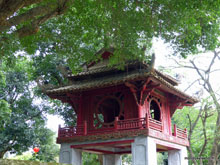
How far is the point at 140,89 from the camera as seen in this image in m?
11.2

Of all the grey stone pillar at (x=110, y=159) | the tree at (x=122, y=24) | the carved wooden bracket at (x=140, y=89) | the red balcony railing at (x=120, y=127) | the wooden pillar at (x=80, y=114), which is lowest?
the grey stone pillar at (x=110, y=159)

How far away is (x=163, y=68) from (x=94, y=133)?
33.4ft

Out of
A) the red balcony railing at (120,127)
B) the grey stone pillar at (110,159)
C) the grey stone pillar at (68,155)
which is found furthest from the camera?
the grey stone pillar at (110,159)

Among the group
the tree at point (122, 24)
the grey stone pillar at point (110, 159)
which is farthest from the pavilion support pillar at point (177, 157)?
the tree at point (122, 24)

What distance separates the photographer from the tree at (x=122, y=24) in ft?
21.5

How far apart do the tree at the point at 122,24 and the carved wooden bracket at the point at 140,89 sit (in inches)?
62.7

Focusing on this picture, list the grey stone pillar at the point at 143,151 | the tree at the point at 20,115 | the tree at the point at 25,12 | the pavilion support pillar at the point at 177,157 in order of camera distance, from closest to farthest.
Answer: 1. the tree at the point at 25,12
2. the grey stone pillar at the point at 143,151
3. the pavilion support pillar at the point at 177,157
4. the tree at the point at 20,115

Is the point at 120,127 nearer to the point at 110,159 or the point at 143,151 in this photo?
the point at 143,151

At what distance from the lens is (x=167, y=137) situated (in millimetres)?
11852

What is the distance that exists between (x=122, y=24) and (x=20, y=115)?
13.1 m

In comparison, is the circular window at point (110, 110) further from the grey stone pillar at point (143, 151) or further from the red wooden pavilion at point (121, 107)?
the grey stone pillar at point (143, 151)

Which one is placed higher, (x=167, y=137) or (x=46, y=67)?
(x=46, y=67)

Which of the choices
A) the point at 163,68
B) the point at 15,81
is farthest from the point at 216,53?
the point at 15,81

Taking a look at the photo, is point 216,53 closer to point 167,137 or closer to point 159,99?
point 159,99
